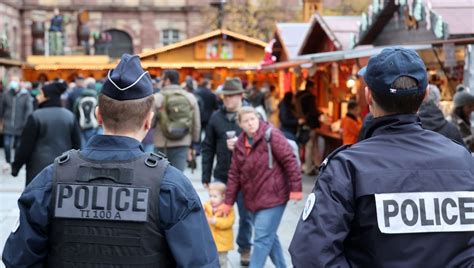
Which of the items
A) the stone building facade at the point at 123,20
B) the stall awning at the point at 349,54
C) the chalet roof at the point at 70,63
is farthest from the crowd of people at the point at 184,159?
the stone building facade at the point at 123,20

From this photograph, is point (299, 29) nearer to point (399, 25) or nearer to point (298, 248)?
point (399, 25)

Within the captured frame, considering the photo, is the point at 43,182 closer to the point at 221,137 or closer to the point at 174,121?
the point at 221,137

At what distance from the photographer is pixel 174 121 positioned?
1020cm

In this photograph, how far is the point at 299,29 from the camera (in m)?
23.0

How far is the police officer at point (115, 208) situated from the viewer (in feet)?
10.3

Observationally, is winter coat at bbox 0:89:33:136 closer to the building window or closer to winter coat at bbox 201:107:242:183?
winter coat at bbox 201:107:242:183

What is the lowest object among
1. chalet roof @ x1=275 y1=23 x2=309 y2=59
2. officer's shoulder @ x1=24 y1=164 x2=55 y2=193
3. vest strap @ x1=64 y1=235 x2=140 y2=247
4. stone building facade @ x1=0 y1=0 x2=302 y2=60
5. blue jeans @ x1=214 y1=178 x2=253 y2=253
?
blue jeans @ x1=214 y1=178 x2=253 y2=253

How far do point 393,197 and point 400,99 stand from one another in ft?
1.18

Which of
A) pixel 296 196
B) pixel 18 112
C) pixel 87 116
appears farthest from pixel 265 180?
pixel 18 112

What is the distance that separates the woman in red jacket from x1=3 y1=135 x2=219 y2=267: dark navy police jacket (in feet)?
12.1

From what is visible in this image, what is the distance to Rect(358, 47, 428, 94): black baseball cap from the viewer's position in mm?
3049

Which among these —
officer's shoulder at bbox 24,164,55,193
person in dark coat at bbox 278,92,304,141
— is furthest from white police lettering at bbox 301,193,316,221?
person in dark coat at bbox 278,92,304,141

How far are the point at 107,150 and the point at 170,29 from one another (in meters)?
50.9

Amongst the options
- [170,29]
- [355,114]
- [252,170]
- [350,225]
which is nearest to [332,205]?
[350,225]
